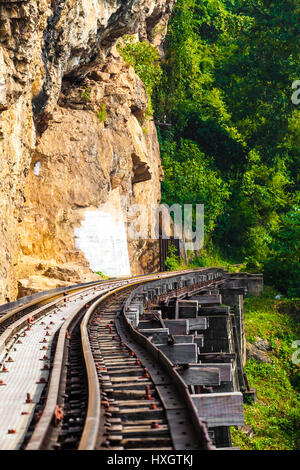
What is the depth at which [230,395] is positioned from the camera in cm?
593

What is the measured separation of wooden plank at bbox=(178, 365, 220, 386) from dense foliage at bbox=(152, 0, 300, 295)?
34.0 metres

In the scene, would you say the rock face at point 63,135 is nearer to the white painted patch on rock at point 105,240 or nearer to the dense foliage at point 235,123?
the white painted patch on rock at point 105,240

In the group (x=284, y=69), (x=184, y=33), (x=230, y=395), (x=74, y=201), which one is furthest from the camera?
(x=284, y=69)

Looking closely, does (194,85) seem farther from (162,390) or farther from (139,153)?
(162,390)

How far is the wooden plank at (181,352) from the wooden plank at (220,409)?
3.10m

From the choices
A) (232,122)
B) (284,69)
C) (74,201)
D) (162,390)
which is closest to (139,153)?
(74,201)

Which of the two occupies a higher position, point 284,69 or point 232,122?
point 284,69

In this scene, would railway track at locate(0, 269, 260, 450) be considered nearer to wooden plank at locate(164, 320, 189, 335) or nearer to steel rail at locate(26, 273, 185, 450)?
steel rail at locate(26, 273, 185, 450)

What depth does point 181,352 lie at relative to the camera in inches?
360

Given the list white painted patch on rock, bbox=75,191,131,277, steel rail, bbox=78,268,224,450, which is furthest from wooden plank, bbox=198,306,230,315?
white painted patch on rock, bbox=75,191,131,277

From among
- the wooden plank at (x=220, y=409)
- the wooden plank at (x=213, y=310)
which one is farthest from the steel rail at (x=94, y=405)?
the wooden plank at (x=213, y=310)

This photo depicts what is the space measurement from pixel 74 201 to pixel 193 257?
50.4ft

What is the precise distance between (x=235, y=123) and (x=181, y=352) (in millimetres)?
44002

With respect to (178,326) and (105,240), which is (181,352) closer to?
(178,326)
